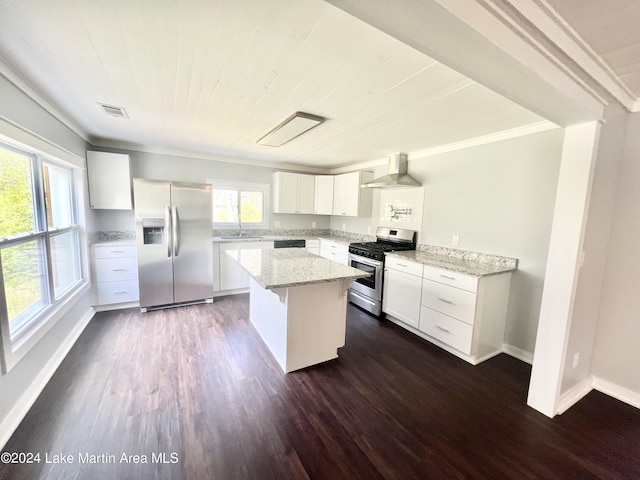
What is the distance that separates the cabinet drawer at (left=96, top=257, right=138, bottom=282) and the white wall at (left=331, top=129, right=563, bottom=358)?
4160mm

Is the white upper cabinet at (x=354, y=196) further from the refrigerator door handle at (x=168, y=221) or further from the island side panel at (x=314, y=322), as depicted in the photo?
the refrigerator door handle at (x=168, y=221)

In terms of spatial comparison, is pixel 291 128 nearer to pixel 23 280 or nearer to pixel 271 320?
pixel 271 320

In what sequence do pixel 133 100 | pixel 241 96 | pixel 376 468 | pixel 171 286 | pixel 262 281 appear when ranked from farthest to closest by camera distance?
pixel 171 286
pixel 133 100
pixel 241 96
pixel 262 281
pixel 376 468

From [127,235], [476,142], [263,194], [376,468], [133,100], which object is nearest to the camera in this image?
[376,468]

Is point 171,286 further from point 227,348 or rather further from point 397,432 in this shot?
point 397,432

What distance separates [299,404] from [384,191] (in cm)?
334

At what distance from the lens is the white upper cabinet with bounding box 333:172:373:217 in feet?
14.7

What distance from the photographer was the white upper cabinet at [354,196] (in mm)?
4473

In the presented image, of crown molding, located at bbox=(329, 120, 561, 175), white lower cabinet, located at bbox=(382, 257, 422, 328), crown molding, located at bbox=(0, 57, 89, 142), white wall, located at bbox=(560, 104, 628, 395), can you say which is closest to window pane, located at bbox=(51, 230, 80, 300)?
crown molding, located at bbox=(0, 57, 89, 142)

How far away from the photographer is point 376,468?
1.49 m

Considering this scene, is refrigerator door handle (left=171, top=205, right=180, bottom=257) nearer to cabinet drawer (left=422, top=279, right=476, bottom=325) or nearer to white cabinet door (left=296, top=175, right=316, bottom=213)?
white cabinet door (left=296, top=175, right=316, bottom=213)

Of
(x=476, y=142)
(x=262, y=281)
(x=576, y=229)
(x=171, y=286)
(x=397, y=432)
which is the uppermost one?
→ (x=476, y=142)

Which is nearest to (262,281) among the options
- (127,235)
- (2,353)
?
(2,353)

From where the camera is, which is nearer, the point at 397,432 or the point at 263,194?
the point at 397,432
